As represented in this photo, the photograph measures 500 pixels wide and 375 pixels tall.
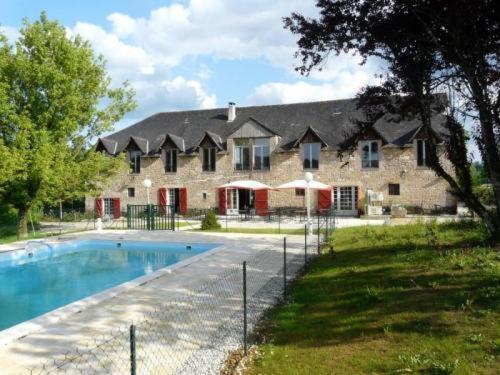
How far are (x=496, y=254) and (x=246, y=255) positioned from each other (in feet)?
24.3

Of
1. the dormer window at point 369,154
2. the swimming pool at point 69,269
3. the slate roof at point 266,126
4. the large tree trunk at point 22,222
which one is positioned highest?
the slate roof at point 266,126

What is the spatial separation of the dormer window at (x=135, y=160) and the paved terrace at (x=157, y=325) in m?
25.7

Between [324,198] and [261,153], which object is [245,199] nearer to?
[261,153]

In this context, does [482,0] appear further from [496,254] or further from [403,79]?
[496,254]

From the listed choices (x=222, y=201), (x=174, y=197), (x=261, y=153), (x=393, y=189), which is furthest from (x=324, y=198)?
(x=174, y=197)

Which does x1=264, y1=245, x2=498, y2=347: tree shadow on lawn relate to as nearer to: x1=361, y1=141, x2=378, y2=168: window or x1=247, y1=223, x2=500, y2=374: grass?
x1=247, y1=223, x2=500, y2=374: grass

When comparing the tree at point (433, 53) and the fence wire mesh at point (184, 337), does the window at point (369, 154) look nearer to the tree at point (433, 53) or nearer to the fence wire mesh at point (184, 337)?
the tree at point (433, 53)

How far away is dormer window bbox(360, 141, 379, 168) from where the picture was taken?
3122 cm

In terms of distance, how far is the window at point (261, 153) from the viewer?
111 feet

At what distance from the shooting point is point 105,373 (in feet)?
17.8

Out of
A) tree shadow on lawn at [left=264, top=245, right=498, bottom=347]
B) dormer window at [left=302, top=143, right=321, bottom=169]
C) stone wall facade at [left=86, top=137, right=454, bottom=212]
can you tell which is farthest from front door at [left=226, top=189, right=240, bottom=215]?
tree shadow on lawn at [left=264, top=245, right=498, bottom=347]

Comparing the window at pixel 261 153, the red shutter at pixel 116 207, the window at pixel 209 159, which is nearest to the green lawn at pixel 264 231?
the window at pixel 261 153

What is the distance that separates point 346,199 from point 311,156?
412cm

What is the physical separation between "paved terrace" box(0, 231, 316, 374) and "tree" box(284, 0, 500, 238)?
578cm
